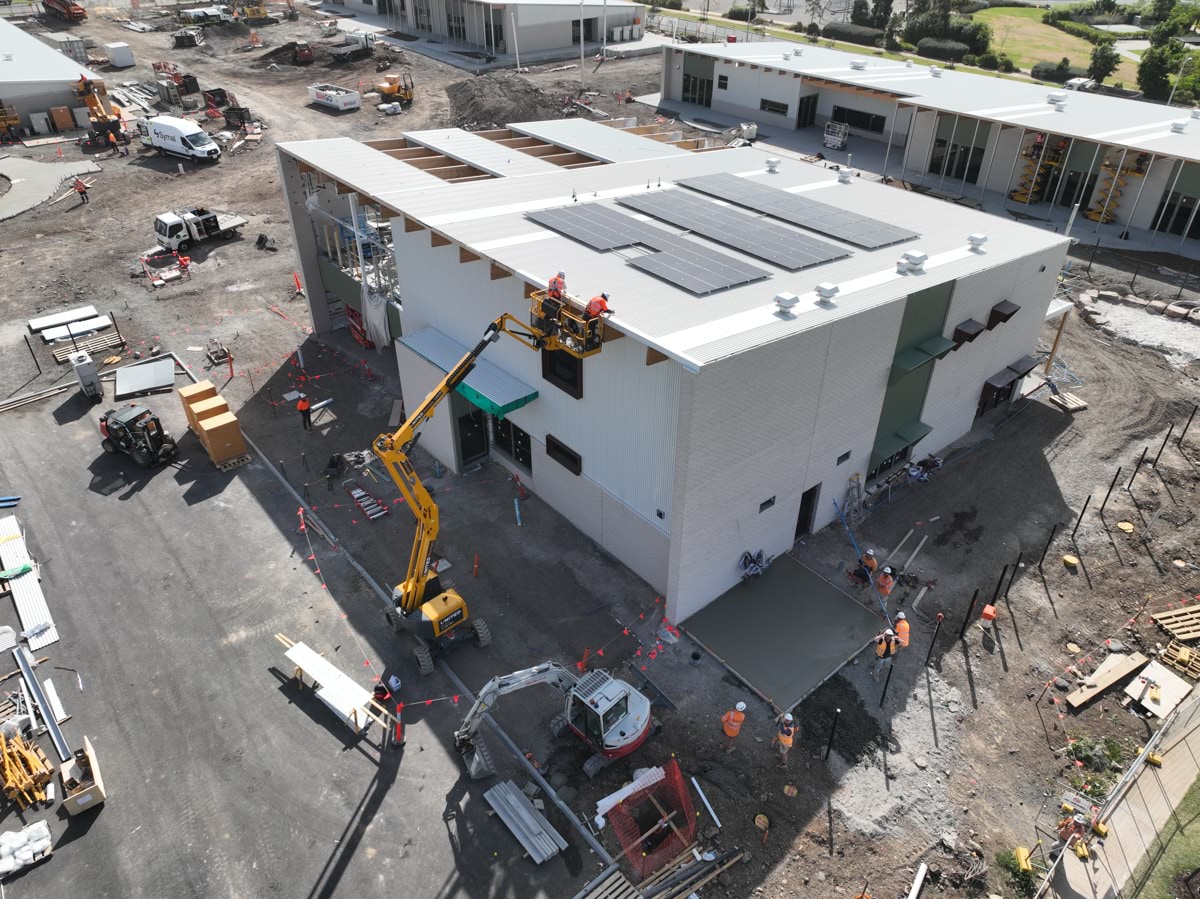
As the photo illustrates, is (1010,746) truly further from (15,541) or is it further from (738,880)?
(15,541)

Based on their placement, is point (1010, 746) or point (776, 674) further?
point (776, 674)

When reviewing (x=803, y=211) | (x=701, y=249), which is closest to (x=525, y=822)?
(x=701, y=249)

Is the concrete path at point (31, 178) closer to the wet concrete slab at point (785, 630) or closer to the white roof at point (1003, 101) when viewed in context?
the white roof at point (1003, 101)

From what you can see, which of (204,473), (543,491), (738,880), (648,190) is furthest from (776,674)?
(204,473)

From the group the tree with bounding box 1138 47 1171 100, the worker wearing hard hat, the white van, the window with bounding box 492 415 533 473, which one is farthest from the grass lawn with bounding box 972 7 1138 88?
the worker wearing hard hat

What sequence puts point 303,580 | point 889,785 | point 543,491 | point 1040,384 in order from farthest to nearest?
point 1040,384 → point 543,491 → point 303,580 → point 889,785

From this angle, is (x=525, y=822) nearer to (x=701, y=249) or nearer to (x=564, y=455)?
(x=564, y=455)
